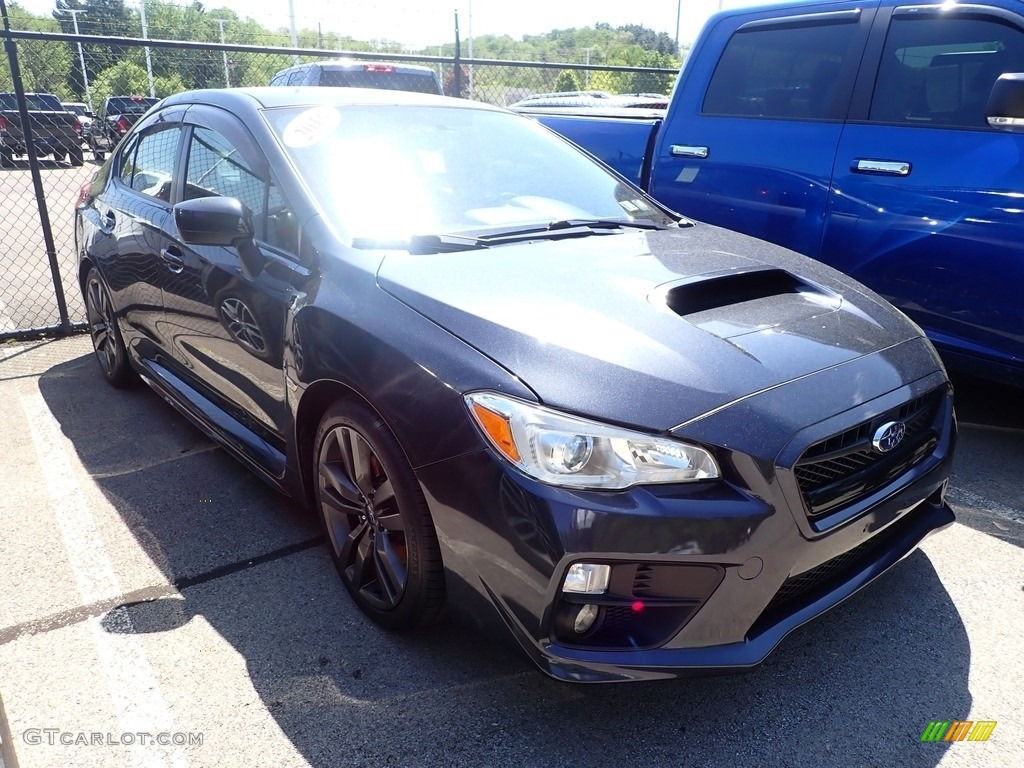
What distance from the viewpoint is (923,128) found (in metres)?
3.73

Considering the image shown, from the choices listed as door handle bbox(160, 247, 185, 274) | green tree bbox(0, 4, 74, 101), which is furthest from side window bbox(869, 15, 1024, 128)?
green tree bbox(0, 4, 74, 101)

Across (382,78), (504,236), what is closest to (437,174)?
(504,236)

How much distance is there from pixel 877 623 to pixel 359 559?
166 cm

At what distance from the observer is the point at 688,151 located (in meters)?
4.58

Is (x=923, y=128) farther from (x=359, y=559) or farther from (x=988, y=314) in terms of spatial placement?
(x=359, y=559)

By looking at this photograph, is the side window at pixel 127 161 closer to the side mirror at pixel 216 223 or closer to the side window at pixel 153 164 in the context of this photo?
the side window at pixel 153 164

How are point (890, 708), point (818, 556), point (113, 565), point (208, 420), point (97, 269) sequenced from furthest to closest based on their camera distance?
point (97, 269) → point (208, 420) → point (113, 565) → point (890, 708) → point (818, 556)

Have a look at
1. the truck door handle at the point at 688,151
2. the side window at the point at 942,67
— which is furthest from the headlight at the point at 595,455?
the truck door handle at the point at 688,151

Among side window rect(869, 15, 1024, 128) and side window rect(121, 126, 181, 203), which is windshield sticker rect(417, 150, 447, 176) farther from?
side window rect(869, 15, 1024, 128)

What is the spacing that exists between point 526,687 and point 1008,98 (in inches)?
117

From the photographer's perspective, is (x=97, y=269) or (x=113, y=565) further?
(x=97, y=269)

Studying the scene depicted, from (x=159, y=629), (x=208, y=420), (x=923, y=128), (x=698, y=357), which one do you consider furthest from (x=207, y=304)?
(x=923, y=128)

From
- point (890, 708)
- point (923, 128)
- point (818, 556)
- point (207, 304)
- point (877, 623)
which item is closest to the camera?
point (818, 556)

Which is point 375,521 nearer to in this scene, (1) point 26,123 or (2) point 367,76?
(1) point 26,123
